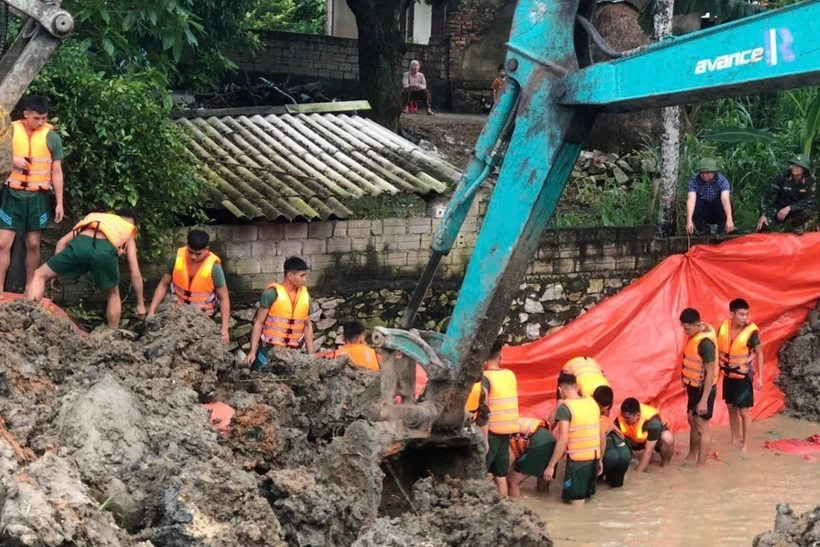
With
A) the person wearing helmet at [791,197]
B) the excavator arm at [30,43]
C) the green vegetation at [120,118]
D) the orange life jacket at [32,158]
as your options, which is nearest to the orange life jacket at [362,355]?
the green vegetation at [120,118]

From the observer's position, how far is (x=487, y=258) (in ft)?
19.8

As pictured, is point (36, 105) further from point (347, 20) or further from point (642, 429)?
point (347, 20)

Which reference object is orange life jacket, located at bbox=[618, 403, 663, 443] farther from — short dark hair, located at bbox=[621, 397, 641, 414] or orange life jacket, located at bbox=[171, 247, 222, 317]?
orange life jacket, located at bbox=[171, 247, 222, 317]

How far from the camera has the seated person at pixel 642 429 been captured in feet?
28.3

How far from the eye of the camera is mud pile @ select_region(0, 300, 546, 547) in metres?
4.32

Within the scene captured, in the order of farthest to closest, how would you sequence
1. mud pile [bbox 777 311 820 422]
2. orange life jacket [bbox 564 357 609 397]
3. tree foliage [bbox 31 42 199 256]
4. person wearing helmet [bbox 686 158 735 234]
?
person wearing helmet [bbox 686 158 735 234]
mud pile [bbox 777 311 820 422]
orange life jacket [bbox 564 357 609 397]
tree foliage [bbox 31 42 199 256]

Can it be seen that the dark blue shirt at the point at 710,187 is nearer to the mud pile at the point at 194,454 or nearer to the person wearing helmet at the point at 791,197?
the person wearing helmet at the point at 791,197

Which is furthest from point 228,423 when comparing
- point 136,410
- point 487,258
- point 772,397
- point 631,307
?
point 772,397

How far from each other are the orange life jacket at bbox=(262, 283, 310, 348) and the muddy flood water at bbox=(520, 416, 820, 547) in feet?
7.38

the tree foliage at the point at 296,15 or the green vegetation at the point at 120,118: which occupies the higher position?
the tree foliage at the point at 296,15

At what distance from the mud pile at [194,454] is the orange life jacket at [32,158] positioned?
4.90ft

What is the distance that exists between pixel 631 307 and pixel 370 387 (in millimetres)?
4208

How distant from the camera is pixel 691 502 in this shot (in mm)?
8023

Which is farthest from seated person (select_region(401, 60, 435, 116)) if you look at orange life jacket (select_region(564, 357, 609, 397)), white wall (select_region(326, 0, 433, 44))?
orange life jacket (select_region(564, 357, 609, 397))
